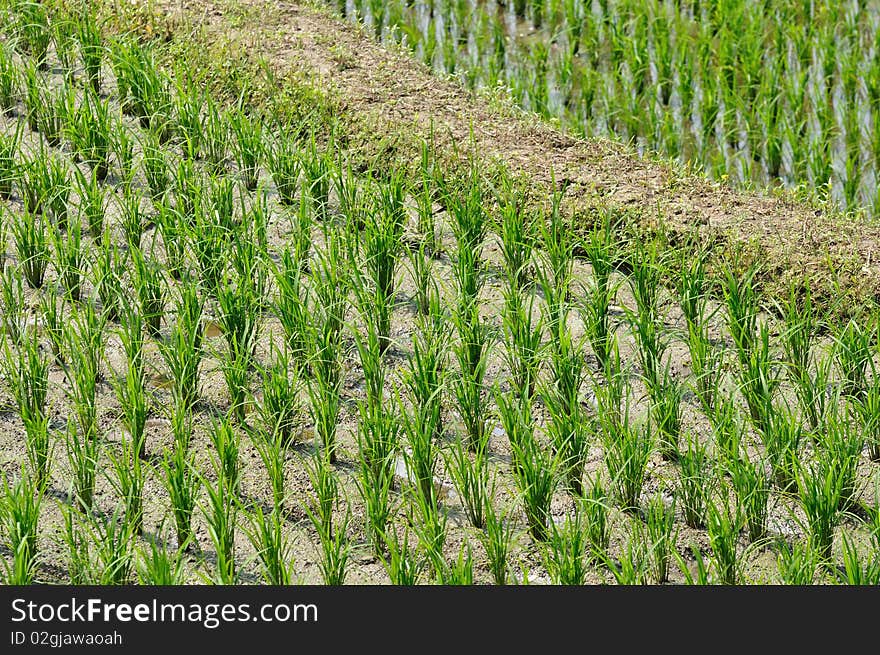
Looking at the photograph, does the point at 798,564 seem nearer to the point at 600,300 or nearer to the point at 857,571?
the point at 857,571

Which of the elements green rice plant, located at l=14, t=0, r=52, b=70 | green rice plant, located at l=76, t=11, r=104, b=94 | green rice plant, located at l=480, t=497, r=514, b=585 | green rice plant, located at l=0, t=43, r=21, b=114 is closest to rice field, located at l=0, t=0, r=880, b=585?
green rice plant, located at l=480, t=497, r=514, b=585

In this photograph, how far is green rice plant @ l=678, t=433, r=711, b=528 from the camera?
10.2ft

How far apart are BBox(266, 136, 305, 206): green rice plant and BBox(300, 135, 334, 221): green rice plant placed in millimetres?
33

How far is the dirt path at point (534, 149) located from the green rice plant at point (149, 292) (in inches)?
49.8

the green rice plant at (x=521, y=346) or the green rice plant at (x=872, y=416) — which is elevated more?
the green rice plant at (x=521, y=346)

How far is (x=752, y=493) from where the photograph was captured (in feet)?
9.96

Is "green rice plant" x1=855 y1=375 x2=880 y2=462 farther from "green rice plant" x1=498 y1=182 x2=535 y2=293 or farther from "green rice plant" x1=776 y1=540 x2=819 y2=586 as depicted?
"green rice plant" x1=498 y1=182 x2=535 y2=293

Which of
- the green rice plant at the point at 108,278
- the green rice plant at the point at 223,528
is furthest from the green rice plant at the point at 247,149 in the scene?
the green rice plant at the point at 223,528

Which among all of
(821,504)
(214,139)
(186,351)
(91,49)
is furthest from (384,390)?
(91,49)

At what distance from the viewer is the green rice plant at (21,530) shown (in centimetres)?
276

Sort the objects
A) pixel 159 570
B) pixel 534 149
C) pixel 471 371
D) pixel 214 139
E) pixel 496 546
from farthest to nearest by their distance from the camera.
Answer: pixel 534 149 < pixel 214 139 < pixel 471 371 < pixel 496 546 < pixel 159 570

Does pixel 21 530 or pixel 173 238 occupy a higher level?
pixel 173 238

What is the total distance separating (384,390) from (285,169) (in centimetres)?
109

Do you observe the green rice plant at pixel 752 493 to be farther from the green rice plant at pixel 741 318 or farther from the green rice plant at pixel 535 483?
the green rice plant at pixel 741 318
